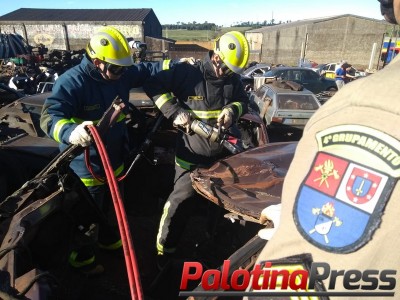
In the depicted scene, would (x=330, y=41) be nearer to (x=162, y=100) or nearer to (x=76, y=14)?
(x=76, y=14)

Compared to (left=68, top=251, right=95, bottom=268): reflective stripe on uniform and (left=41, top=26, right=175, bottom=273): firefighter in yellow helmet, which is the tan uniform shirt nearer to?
(left=41, top=26, right=175, bottom=273): firefighter in yellow helmet

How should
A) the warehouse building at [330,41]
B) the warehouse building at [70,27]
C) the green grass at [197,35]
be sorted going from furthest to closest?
the green grass at [197,35] → the warehouse building at [70,27] → the warehouse building at [330,41]

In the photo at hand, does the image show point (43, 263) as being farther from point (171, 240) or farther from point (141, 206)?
point (141, 206)

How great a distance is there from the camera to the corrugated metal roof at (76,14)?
30425 millimetres

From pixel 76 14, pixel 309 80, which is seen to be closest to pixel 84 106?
pixel 309 80

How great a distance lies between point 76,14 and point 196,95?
112ft

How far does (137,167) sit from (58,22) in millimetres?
29572

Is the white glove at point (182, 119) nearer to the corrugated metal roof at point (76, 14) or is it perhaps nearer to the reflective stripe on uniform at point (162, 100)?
the reflective stripe on uniform at point (162, 100)

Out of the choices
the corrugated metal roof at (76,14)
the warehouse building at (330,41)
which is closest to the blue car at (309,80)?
the warehouse building at (330,41)

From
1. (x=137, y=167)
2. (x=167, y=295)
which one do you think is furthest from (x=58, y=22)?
(x=167, y=295)

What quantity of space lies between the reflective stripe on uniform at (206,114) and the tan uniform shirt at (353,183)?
7.67 ft

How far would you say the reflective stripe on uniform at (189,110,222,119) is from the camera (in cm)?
298

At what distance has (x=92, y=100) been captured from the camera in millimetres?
2674

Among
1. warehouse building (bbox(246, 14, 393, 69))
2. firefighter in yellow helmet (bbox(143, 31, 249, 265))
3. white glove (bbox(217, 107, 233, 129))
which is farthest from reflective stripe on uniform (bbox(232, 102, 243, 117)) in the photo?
warehouse building (bbox(246, 14, 393, 69))
